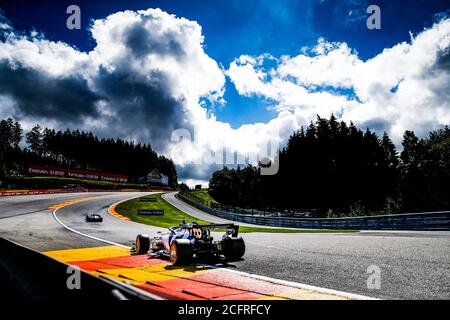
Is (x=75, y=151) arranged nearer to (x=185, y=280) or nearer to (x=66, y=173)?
(x=66, y=173)

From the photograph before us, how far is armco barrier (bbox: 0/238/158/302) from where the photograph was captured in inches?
112

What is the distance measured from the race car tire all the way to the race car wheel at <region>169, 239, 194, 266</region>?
1.04 meters

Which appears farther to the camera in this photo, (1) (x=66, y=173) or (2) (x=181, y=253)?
(1) (x=66, y=173)

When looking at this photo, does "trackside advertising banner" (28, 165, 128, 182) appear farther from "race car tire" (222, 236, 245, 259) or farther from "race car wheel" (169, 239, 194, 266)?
"race car tire" (222, 236, 245, 259)

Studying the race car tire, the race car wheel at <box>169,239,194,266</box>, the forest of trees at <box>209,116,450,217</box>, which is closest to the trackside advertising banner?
the forest of trees at <box>209,116,450,217</box>

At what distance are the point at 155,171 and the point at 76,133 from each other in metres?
36.6

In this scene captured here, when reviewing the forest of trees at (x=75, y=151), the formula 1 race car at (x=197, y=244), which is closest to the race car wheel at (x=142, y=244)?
the formula 1 race car at (x=197, y=244)

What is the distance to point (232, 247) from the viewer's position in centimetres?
823

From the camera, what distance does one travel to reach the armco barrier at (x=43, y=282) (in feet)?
9.34

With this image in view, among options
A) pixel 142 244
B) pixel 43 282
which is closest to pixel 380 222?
pixel 142 244

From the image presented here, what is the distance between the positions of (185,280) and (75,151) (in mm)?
130038

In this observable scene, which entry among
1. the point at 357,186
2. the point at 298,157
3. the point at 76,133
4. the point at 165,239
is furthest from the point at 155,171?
the point at 165,239

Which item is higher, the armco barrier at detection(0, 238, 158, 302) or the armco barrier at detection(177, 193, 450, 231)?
the armco barrier at detection(0, 238, 158, 302)
